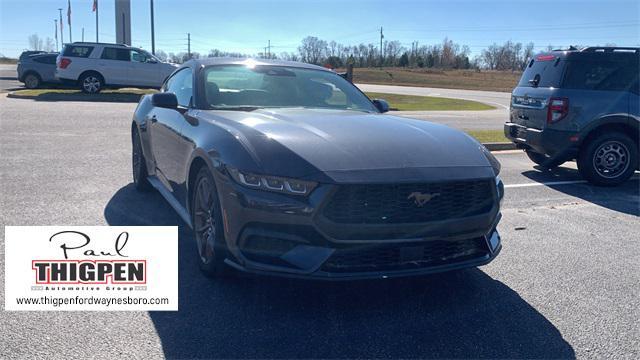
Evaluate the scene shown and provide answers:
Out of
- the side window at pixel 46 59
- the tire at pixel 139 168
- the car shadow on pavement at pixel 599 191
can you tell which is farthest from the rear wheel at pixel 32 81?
the car shadow on pavement at pixel 599 191

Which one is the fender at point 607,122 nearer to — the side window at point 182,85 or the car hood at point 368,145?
the car hood at point 368,145

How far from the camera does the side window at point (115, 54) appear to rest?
2180 centimetres

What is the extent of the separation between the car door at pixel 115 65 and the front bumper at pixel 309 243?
65.3 ft

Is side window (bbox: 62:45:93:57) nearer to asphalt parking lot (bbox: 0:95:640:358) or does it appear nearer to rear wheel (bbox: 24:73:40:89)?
rear wheel (bbox: 24:73:40:89)

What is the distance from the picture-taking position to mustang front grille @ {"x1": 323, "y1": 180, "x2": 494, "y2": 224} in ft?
11.4

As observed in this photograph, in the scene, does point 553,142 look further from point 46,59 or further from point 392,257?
point 46,59

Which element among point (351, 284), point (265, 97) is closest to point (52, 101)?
point (265, 97)

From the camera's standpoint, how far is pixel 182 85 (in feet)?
18.9

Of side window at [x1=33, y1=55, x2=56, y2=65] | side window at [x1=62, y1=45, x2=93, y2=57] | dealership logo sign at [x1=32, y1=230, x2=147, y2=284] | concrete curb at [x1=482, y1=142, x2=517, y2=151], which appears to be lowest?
dealership logo sign at [x1=32, y1=230, x2=147, y2=284]


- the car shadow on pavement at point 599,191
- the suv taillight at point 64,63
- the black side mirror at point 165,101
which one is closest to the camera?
the black side mirror at point 165,101

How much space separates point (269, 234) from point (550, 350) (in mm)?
1746

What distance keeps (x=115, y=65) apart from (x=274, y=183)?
66.4 feet

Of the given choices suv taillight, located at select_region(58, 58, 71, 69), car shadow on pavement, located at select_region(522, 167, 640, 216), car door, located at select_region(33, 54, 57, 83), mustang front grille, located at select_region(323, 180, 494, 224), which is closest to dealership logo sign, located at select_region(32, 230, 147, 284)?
mustang front grille, located at select_region(323, 180, 494, 224)

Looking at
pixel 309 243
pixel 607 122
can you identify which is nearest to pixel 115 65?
pixel 607 122
